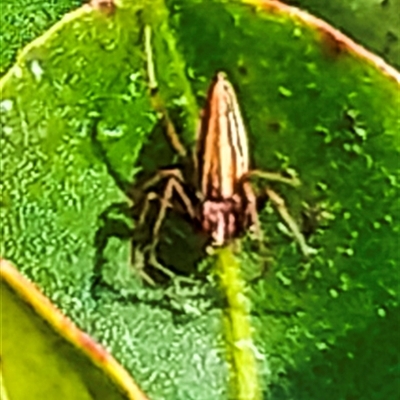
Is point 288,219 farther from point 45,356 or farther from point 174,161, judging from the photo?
point 45,356

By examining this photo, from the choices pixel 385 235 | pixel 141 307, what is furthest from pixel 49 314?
pixel 385 235

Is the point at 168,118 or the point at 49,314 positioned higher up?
the point at 168,118

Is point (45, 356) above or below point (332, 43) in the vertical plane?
below

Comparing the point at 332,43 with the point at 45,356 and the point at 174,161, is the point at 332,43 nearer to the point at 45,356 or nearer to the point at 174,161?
the point at 174,161

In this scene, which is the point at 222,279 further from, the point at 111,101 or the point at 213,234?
the point at 111,101

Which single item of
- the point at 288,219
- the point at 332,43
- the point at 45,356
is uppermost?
the point at 332,43

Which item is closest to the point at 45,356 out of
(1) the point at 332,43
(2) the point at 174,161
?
(2) the point at 174,161

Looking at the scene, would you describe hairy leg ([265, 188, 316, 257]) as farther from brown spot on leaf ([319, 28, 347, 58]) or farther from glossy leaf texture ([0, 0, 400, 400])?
brown spot on leaf ([319, 28, 347, 58])

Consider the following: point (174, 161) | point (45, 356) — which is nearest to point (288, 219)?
point (174, 161)
